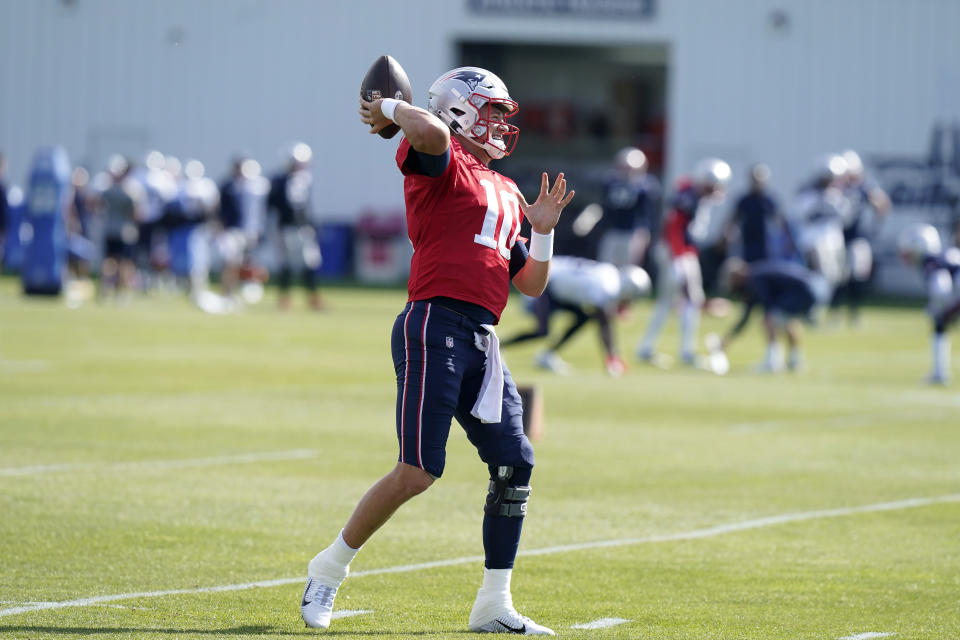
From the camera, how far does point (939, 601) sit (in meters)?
6.11

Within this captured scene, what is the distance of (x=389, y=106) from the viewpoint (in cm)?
536

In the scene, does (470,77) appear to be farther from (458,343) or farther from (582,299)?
(582,299)

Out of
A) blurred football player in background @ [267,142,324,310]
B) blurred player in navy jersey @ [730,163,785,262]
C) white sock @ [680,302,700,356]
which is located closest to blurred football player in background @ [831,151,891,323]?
blurred player in navy jersey @ [730,163,785,262]

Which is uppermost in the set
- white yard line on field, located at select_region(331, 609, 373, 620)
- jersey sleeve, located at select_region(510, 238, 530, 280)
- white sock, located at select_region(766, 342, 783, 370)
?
jersey sleeve, located at select_region(510, 238, 530, 280)

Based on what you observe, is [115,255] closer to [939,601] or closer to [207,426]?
[207,426]

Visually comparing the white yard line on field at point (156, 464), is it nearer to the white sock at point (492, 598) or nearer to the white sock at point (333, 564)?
the white sock at point (333, 564)

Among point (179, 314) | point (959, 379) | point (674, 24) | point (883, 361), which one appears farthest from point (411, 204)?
point (674, 24)

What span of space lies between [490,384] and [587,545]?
1.87 m

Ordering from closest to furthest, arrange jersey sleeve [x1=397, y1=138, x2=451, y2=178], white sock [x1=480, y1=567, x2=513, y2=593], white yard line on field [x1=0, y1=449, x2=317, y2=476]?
jersey sleeve [x1=397, y1=138, x2=451, y2=178] < white sock [x1=480, y1=567, x2=513, y2=593] < white yard line on field [x1=0, y1=449, x2=317, y2=476]

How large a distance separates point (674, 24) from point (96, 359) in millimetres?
21649

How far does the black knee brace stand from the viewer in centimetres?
553

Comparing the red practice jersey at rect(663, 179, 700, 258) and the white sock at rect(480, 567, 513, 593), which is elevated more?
the red practice jersey at rect(663, 179, 700, 258)

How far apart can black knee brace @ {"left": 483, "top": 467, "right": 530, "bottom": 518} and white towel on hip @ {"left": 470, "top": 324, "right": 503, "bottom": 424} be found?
20 centimetres

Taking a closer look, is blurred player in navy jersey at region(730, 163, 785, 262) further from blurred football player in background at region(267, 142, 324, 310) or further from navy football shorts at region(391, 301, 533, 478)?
navy football shorts at region(391, 301, 533, 478)
